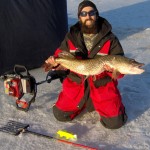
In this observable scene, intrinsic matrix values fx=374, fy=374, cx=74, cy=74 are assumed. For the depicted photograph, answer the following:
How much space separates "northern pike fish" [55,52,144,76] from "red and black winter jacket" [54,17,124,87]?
0.57 feet

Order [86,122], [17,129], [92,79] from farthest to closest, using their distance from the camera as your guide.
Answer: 1. [86,122]
2. [92,79]
3. [17,129]

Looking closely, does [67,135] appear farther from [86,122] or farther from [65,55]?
[65,55]

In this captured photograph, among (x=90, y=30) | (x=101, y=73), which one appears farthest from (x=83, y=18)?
(x=101, y=73)

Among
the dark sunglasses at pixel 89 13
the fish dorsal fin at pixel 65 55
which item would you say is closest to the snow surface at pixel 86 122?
the fish dorsal fin at pixel 65 55

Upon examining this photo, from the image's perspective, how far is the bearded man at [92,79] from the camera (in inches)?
152

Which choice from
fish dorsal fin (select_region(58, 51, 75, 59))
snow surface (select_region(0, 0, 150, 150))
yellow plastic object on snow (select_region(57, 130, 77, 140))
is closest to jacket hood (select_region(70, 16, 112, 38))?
fish dorsal fin (select_region(58, 51, 75, 59))

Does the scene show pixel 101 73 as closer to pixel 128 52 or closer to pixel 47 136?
pixel 47 136

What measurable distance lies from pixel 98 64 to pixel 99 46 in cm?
26

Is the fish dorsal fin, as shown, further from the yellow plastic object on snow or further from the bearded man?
the yellow plastic object on snow

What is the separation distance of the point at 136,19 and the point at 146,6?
227 centimetres

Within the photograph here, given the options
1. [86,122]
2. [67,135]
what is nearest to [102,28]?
[86,122]

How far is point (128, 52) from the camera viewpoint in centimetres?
661

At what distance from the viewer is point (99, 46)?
3.86m

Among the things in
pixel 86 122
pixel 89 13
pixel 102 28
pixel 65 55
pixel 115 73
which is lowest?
pixel 86 122
